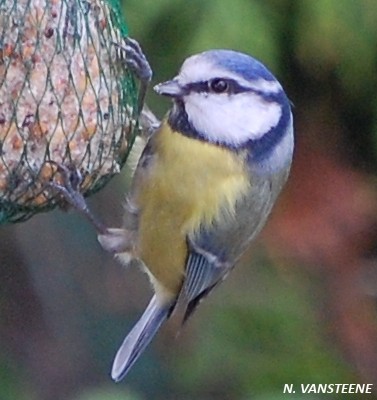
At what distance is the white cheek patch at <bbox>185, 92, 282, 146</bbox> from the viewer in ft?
6.46

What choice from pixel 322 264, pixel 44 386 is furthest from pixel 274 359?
pixel 44 386

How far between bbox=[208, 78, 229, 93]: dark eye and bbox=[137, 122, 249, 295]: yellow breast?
11 centimetres

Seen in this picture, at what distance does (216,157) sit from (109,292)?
4.54 feet

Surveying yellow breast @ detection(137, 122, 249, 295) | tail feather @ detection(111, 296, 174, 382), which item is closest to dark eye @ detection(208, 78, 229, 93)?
yellow breast @ detection(137, 122, 249, 295)

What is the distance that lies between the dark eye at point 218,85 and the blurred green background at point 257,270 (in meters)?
0.89

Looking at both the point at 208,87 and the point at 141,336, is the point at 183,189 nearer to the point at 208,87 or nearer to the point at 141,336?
the point at 208,87

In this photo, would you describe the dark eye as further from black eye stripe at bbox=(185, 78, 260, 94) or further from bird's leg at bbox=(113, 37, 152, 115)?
bird's leg at bbox=(113, 37, 152, 115)

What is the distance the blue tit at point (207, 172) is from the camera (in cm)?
196

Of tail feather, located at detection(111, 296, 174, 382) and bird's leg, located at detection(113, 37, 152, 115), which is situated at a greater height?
bird's leg, located at detection(113, 37, 152, 115)

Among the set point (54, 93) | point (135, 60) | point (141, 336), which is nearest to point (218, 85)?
point (135, 60)

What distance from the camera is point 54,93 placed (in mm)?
1917

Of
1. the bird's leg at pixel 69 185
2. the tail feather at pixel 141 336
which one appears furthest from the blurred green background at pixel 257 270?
the bird's leg at pixel 69 185

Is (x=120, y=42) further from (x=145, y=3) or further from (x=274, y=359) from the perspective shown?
(x=274, y=359)

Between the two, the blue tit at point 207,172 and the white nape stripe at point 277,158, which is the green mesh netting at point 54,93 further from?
the white nape stripe at point 277,158
